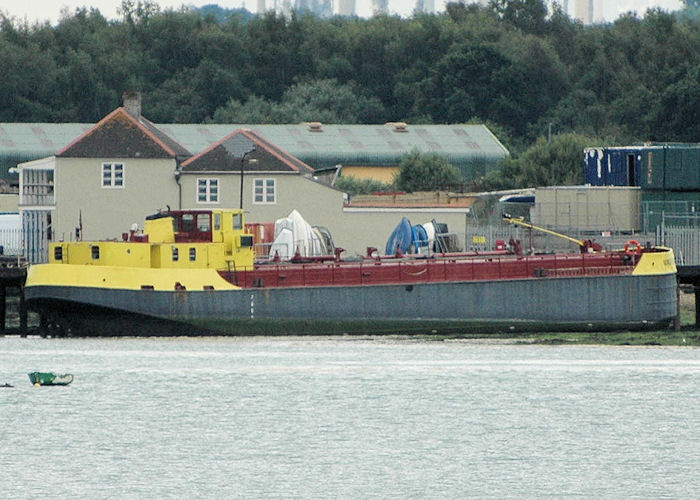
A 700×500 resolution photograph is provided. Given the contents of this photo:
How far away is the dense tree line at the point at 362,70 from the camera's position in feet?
462

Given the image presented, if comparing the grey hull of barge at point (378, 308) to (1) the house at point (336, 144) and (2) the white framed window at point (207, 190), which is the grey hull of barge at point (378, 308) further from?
(1) the house at point (336, 144)

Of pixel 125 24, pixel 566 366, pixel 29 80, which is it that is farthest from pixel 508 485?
pixel 125 24

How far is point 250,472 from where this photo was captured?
39.1 m

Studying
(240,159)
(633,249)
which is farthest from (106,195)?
(633,249)

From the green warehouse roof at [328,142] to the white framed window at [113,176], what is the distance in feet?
88.1

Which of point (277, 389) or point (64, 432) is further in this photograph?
point (277, 389)

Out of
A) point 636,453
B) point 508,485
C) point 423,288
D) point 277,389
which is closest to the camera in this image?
point 508,485

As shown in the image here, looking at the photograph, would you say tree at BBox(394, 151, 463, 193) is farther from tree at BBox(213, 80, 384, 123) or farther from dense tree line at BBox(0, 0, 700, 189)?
tree at BBox(213, 80, 384, 123)

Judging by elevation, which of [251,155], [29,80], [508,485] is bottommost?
[508,485]

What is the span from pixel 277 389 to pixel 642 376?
10795mm

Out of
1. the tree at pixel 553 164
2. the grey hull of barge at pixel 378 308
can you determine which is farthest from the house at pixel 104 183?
the tree at pixel 553 164

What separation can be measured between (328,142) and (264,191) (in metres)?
32.8

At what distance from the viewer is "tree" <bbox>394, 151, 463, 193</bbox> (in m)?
100

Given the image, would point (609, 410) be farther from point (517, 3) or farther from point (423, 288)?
point (517, 3)
